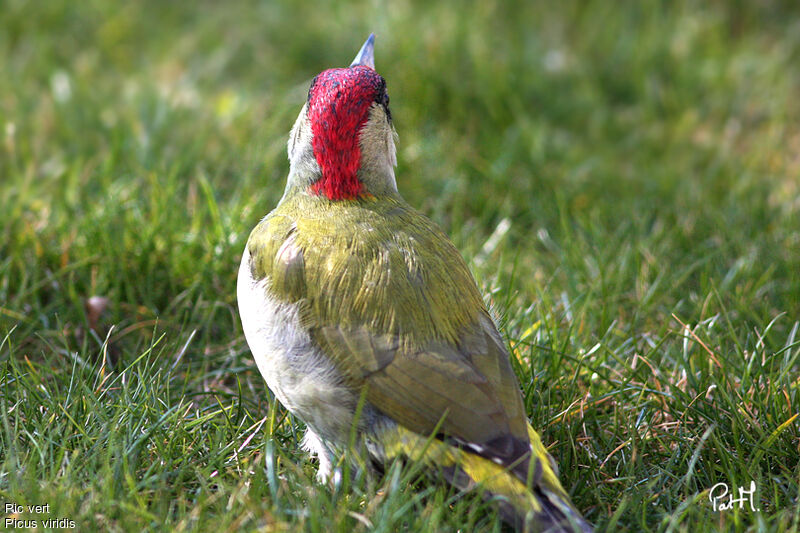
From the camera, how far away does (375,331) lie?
2715 millimetres

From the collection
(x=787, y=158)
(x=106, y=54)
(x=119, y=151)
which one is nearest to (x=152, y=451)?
(x=119, y=151)

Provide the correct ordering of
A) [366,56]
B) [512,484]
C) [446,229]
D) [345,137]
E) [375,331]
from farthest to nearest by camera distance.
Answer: [446,229], [366,56], [345,137], [375,331], [512,484]

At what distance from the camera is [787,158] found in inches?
217

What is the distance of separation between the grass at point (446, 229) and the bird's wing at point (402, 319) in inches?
8.7

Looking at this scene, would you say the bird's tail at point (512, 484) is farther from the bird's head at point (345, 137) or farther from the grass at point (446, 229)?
the bird's head at point (345, 137)

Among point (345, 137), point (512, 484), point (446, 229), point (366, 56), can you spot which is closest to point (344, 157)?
point (345, 137)

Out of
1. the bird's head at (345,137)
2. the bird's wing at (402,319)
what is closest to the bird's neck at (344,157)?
the bird's head at (345,137)

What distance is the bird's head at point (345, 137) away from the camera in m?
3.01

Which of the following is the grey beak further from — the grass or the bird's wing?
the grass

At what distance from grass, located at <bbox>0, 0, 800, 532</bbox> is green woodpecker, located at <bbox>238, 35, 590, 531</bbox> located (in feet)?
0.48

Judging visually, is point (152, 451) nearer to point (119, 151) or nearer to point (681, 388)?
point (681, 388)

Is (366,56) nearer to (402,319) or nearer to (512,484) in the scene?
(402,319)

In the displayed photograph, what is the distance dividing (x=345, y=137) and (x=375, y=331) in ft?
2.33

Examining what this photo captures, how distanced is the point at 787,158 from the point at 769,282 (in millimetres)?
1785
